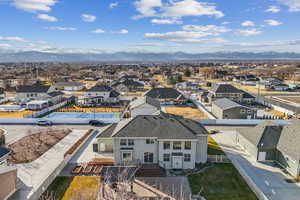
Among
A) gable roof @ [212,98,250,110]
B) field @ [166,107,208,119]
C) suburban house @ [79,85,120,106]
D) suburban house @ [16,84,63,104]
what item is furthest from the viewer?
suburban house @ [79,85,120,106]

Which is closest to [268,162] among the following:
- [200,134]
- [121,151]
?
[200,134]

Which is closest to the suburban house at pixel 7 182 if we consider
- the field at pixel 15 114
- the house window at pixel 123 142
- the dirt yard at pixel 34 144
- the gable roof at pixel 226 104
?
the dirt yard at pixel 34 144

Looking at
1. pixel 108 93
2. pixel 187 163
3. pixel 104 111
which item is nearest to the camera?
pixel 187 163

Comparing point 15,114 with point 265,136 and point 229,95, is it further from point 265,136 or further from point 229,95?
point 229,95

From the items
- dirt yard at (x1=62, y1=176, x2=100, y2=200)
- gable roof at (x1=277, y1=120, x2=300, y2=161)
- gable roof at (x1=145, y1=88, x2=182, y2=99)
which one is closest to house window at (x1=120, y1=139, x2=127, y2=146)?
dirt yard at (x1=62, y1=176, x2=100, y2=200)

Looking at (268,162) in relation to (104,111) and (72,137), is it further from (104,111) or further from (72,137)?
(104,111)

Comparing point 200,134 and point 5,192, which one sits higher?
point 200,134

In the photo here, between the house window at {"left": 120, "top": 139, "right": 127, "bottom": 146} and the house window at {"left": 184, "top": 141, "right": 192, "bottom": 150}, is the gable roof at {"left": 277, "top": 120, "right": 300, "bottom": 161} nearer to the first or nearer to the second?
the house window at {"left": 184, "top": 141, "right": 192, "bottom": 150}
